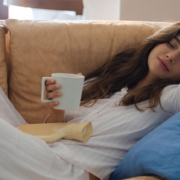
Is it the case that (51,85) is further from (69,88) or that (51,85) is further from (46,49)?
(46,49)

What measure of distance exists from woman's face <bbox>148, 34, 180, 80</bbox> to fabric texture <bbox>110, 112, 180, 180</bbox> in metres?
0.26

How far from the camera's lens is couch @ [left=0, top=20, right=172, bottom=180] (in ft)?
4.45

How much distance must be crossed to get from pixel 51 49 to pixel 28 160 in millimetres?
546

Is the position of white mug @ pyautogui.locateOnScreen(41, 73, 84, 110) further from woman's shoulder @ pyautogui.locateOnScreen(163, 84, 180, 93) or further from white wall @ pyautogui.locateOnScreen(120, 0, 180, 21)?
white wall @ pyautogui.locateOnScreen(120, 0, 180, 21)

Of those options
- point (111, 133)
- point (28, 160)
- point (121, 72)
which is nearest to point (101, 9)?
point (121, 72)

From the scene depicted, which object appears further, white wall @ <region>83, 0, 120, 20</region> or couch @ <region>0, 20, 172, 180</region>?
white wall @ <region>83, 0, 120, 20</region>

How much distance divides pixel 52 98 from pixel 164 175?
0.43 metres

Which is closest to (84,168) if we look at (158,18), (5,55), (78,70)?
(78,70)

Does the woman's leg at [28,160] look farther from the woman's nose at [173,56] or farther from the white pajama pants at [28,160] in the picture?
the woman's nose at [173,56]

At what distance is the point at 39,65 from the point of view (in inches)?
53.6

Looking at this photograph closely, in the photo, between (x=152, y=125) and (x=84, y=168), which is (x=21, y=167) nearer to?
(x=84, y=168)

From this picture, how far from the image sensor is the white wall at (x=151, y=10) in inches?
79.5

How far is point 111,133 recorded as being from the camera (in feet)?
3.89

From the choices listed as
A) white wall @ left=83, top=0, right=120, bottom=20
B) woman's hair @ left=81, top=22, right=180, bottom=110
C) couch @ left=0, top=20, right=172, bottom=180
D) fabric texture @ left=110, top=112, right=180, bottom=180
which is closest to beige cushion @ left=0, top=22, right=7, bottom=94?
couch @ left=0, top=20, right=172, bottom=180
